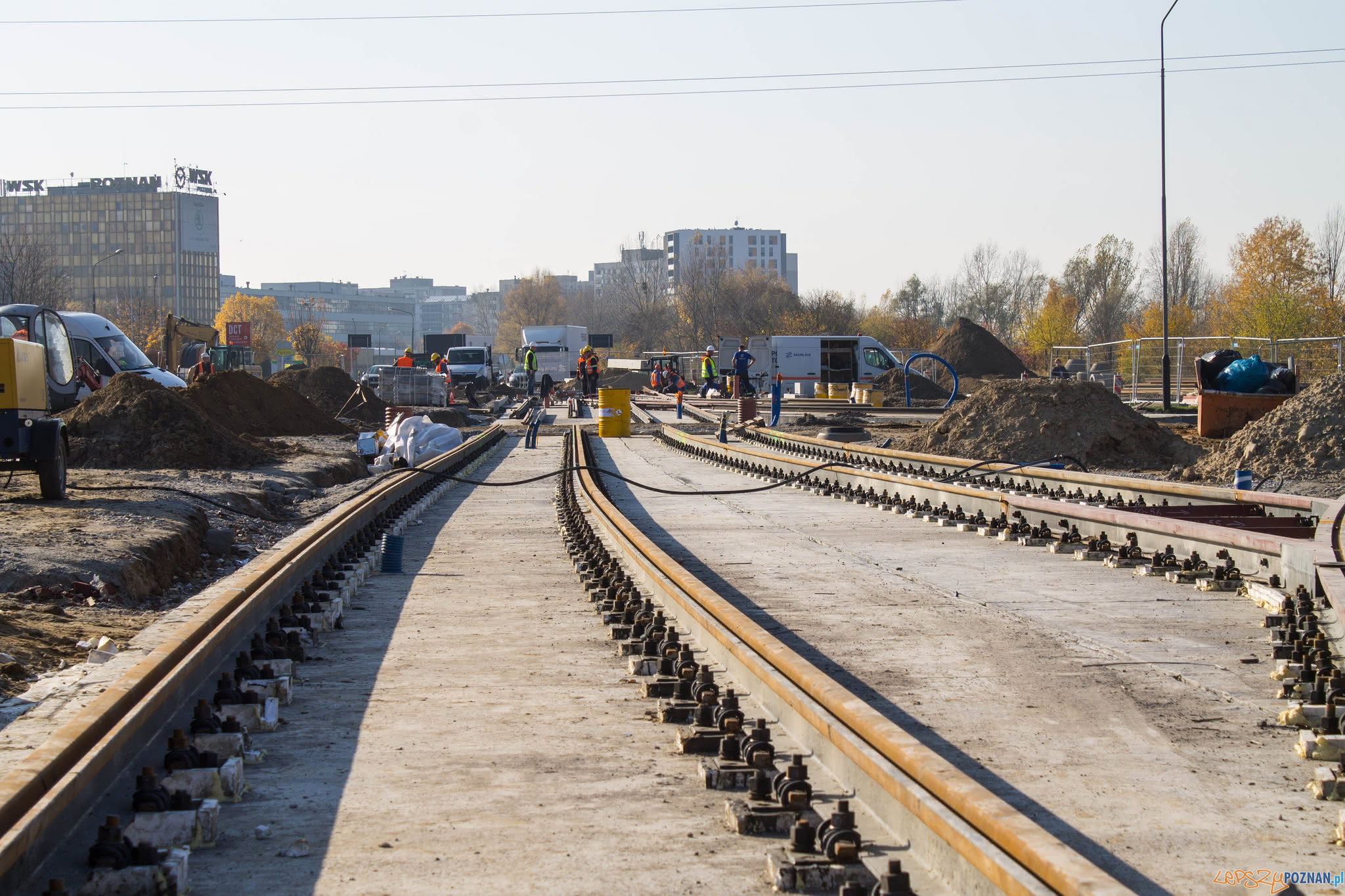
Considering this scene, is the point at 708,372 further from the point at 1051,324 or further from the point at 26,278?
the point at 1051,324

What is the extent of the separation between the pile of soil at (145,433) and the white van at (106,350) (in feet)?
25.5

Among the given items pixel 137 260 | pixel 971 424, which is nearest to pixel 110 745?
pixel 971 424

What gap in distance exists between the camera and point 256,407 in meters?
27.2

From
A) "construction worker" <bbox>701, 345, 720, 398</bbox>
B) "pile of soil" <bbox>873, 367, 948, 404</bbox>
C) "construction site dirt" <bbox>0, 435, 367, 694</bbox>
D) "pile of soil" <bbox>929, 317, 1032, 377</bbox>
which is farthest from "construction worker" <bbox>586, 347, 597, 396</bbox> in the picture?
"pile of soil" <bbox>929, 317, 1032, 377</bbox>

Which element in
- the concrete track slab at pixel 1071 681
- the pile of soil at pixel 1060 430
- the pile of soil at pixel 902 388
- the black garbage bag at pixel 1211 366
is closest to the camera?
the concrete track slab at pixel 1071 681

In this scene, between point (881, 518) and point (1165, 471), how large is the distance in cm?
615

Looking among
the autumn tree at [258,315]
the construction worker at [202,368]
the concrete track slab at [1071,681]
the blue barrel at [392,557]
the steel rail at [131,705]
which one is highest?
the autumn tree at [258,315]

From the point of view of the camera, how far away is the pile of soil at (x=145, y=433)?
18.3 meters

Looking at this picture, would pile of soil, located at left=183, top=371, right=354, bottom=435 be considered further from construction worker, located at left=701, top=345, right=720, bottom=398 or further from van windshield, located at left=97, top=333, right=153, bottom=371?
construction worker, located at left=701, top=345, right=720, bottom=398

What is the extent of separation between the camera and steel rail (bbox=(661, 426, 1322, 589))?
24.6 feet

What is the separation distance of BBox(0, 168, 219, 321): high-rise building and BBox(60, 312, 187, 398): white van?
16153cm

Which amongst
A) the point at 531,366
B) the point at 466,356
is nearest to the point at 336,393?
the point at 531,366

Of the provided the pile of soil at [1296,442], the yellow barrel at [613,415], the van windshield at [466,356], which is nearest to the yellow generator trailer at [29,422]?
the pile of soil at [1296,442]

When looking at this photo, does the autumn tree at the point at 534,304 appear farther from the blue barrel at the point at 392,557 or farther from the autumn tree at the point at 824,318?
the blue barrel at the point at 392,557
